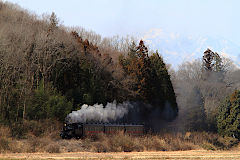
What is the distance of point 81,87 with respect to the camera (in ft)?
202

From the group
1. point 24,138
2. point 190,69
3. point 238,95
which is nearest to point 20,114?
point 24,138

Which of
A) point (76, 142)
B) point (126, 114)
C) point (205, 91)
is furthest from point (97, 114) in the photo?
point (205, 91)

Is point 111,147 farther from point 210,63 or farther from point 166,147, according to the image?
point 210,63

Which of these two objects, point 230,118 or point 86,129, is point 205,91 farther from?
point 86,129

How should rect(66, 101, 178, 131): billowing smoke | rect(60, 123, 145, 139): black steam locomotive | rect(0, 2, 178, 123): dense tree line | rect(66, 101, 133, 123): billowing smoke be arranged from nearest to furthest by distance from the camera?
rect(60, 123, 145, 139): black steam locomotive → rect(66, 101, 133, 123): billowing smoke → rect(66, 101, 178, 131): billowing smoke → rect(0, 2, 178, 123): dense tree line

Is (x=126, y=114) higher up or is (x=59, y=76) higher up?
(x=59, y=76)

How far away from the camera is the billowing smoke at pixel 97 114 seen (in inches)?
1880

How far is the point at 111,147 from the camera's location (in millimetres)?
38812

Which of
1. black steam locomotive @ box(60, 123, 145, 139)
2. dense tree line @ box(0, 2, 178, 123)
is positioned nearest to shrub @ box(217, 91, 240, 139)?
dense tree line @ box(0, 2, 178, 123)

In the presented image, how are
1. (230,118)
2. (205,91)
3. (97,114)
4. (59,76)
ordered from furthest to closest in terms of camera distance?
(205,91) < (59,76) < (230,118) < (97,114)

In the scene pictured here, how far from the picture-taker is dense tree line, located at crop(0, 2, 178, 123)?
165 ft

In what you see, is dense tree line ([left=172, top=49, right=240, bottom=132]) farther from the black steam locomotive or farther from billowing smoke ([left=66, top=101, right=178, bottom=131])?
the black steam locomotive

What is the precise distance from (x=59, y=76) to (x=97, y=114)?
545 inches

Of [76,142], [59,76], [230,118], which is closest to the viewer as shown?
[76,142]
